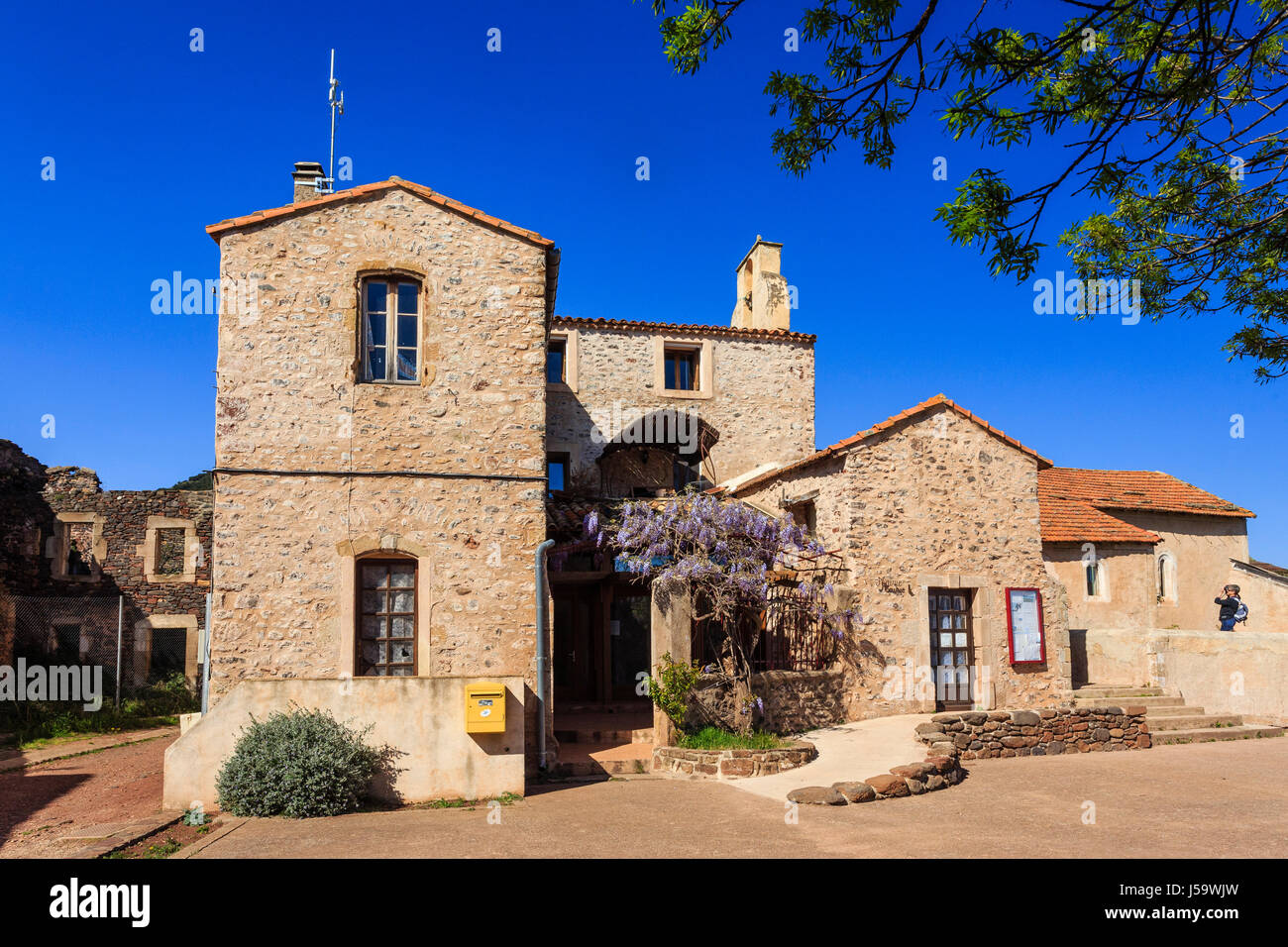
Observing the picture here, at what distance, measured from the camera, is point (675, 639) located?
11.0 metres

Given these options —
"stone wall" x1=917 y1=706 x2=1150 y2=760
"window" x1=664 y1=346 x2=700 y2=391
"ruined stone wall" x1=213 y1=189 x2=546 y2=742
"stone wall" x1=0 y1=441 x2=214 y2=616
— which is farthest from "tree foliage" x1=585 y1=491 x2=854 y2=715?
"stone wall" x1=0 y1=441 x2=214 y2=616

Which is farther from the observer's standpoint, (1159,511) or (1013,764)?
(1159,511)

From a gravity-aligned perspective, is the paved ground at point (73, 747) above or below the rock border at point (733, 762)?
below

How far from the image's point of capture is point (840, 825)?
7.75 metres

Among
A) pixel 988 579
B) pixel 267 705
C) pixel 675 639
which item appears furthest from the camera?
pixel 988 579

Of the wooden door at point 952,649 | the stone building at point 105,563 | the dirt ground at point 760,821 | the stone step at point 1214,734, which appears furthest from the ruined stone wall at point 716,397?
the dirt ground at point 760,821

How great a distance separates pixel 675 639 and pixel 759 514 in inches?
105

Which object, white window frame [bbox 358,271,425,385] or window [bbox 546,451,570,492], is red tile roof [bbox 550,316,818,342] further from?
white window frame [bbox 358,271,425,385]

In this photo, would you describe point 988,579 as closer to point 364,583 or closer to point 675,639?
point 675,639

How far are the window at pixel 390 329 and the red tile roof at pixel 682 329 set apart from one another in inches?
326

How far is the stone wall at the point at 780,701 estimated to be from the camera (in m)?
11.1

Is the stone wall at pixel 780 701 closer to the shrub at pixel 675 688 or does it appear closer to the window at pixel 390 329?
the shrub at pixel 675 688
